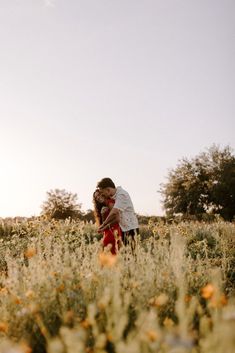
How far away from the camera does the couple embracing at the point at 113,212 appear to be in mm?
A: 6379

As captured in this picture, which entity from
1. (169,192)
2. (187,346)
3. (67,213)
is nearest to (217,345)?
(187,346)

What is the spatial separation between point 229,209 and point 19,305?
32924mm

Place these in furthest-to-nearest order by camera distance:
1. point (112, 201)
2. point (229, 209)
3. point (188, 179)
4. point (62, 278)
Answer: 1. point (188, 179)
2. point (229, 209)
3. point (112, 201)
4. point (62, 278)

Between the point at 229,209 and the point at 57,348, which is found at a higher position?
the point at 229,209

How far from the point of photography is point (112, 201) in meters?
6.72

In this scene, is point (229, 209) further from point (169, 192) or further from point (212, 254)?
point (212, 254)

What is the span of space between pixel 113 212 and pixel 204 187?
1244 inches

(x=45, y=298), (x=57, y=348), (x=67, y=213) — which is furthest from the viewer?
(x=67, y=213)

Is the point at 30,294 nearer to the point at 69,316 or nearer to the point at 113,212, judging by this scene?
the point at 69,316

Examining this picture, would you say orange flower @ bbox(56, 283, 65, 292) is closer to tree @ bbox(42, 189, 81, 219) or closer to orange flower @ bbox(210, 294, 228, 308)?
orange flower @ bbox(210, 294, 228, 308)

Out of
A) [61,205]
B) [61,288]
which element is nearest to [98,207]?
[61,288]

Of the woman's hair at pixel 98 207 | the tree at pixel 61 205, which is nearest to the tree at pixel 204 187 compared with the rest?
the tree at pixel 61 205

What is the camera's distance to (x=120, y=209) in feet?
20.9

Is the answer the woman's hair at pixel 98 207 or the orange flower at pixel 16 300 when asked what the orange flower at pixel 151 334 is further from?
the woman's hair at pixel 98 207
